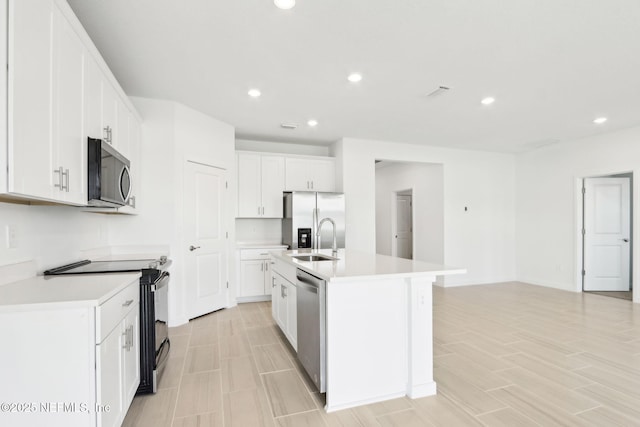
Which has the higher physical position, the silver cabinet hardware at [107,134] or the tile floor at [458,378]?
the silver cabinet hardware at [107,134]

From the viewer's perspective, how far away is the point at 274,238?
18.2 ft

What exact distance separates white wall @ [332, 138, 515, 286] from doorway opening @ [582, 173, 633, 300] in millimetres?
1265

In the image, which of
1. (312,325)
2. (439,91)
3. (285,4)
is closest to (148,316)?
(312,325)

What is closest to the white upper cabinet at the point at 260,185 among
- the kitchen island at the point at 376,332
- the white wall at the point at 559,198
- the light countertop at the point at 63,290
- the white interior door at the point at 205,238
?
the white interior door at the point at 205,238

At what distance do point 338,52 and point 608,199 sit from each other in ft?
18.9

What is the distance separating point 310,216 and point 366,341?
3.00 meters

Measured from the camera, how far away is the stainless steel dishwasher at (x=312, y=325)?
2137 mm

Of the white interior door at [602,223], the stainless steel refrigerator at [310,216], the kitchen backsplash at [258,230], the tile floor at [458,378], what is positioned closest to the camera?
the tile floor at [458,378]

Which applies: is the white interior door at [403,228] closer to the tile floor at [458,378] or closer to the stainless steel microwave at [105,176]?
the tile floor at [458,378]

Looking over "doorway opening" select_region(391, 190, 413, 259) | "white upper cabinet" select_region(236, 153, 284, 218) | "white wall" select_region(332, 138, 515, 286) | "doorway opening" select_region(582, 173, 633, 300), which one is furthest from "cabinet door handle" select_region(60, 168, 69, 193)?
"doorway opening" select_region(582, 173, 633, 300)

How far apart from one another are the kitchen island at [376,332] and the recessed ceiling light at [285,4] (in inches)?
69.5

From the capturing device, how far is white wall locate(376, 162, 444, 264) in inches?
245

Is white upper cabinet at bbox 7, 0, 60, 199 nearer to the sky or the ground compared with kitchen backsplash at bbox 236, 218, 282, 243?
nearer to the sky

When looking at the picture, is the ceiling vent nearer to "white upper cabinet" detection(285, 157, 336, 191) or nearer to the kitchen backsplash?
"white upper cabinet" detection(285, 157, 336, 191)
